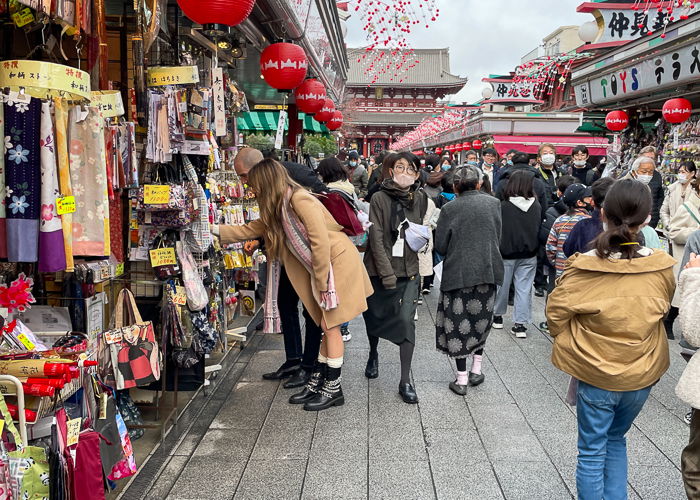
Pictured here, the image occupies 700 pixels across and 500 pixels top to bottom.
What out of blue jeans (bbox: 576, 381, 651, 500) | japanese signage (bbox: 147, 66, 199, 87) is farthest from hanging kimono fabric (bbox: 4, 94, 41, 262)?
blue jeans (bbox: 576, 381, 651, 500)

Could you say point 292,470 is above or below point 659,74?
below

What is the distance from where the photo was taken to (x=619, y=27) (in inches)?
445

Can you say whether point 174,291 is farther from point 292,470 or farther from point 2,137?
point 2,137

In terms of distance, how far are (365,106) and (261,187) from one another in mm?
45554

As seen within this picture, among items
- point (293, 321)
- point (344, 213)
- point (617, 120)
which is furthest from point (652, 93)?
point (293, 321)

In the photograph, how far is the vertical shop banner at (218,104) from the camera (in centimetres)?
487

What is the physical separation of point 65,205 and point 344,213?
2.19 m

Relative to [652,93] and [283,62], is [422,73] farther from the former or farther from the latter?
[283,62]

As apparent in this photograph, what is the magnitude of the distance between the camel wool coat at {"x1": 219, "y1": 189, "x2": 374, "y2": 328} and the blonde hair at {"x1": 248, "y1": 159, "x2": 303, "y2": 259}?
3.5 inches

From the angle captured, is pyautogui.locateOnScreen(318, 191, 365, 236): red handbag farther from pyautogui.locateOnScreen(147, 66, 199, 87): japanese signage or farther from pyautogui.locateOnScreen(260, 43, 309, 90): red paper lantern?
pyautogui.locateOnScreen(260, 43, 309, 90): red paper lantern

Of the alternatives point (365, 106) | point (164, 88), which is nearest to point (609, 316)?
point (164, 88)

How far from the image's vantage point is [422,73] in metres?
48.6

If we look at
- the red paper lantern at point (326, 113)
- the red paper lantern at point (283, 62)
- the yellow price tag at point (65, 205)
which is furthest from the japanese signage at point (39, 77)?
the red paper lantern at point (326, 113)

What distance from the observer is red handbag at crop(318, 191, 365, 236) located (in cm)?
445
